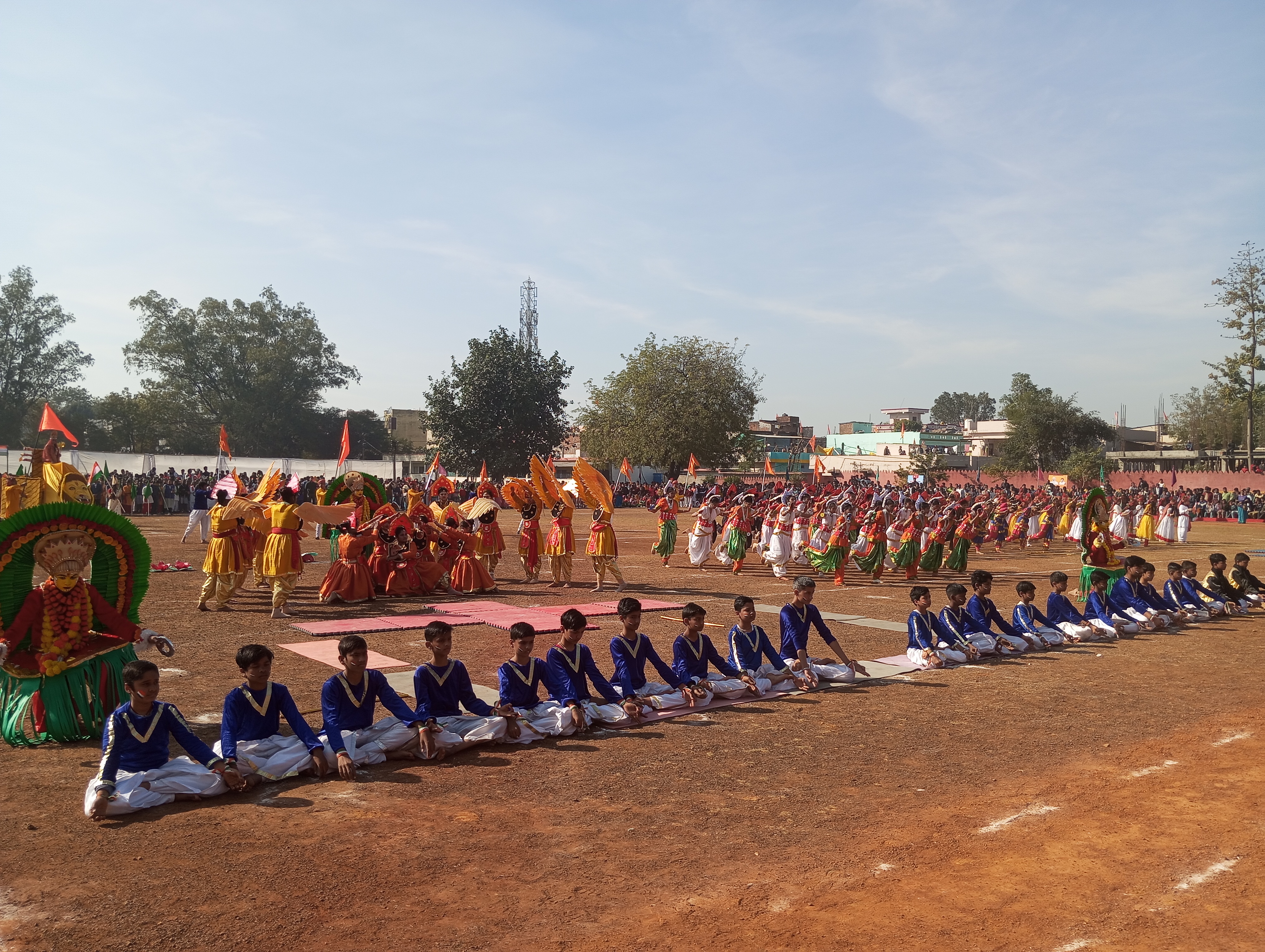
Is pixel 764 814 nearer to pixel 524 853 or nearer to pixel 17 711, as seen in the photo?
pixel 524 853

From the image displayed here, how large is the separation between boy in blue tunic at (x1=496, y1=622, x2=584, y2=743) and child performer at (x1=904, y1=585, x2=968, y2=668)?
4.52 m

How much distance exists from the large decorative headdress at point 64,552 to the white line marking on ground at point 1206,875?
24.6ft

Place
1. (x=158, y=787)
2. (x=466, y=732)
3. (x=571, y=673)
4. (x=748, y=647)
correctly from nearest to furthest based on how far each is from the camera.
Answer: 1. (x=158, y=787)
2. (x=466, y=732)
3. (x=571, y=673)
4. (x=748, y=647)

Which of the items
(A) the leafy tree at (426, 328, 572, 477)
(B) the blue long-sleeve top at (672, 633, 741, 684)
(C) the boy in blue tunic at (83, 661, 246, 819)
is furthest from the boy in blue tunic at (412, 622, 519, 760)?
(A) the leafy tree at (426, 328, 572, 477)

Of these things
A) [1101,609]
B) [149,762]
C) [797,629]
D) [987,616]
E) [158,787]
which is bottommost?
[158,787]

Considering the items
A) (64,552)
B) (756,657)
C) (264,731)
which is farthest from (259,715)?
(756,657)

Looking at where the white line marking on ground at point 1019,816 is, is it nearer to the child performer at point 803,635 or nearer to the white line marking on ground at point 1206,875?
the white line marking on ground at point 1206,875

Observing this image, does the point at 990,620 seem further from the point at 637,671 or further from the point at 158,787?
the point at 158,787

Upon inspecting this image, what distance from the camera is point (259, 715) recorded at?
19.9 feet

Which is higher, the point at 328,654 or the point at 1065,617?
the point at 1065,617

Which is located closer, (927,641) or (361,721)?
(361,721)

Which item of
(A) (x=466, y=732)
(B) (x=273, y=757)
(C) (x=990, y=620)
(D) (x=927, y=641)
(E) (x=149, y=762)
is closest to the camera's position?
(E) (x=149, y=762)

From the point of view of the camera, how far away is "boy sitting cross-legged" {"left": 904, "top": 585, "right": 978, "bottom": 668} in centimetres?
1010

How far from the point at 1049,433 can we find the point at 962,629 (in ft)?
181
